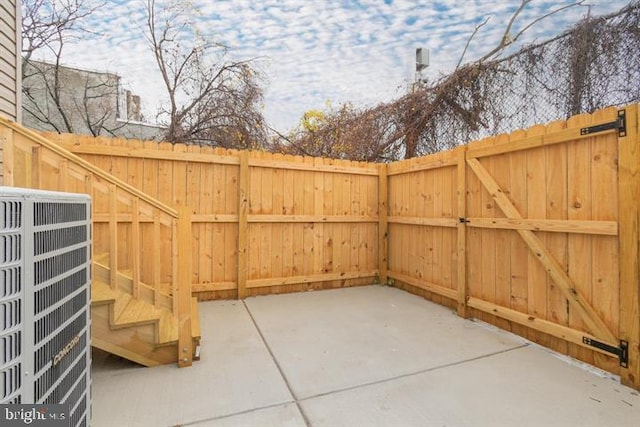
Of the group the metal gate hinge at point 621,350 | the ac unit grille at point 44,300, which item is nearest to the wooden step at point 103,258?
the ac unit grille at point 44,300

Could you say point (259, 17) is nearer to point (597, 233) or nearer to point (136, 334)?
point (136, 334)

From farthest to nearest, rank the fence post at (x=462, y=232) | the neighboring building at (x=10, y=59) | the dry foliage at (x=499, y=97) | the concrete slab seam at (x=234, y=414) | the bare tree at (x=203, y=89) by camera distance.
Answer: the bare tree at (x=203, y=89) → the fence post at (x=462, y=232) → the dry foliage at (x=499, y=97) → the neighboring building at (x=10, y=59) → the concrete slab seam at (x=234, y=414)

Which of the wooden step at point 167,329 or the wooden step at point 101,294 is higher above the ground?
the wooden step at point 101,294

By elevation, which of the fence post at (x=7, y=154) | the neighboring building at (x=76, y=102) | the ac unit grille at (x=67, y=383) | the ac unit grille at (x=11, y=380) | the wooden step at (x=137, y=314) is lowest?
the wooden step at (x=137, y=314)

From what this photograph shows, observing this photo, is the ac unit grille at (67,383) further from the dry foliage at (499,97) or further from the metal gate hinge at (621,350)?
the dry foliage at (499,97)

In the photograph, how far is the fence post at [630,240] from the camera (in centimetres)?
212

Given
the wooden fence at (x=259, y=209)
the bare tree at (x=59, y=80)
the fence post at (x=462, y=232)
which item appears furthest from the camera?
the bare tree at (x=59, y=80)

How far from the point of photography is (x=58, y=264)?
1062mm

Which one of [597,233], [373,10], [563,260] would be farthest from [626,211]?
[373,10]

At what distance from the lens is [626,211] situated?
2.18m

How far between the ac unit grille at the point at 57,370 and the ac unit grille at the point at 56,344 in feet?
0.11

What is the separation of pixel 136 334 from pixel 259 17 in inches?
205

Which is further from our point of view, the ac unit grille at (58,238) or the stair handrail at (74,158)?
the stair handrail at (74,158)

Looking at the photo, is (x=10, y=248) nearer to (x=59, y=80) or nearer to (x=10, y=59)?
(x=10, y=59)
